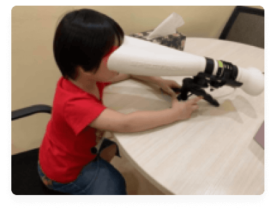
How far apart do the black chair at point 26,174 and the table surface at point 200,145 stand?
307mm

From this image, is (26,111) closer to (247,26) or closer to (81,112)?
(81,112)

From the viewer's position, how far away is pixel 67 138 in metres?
0.67

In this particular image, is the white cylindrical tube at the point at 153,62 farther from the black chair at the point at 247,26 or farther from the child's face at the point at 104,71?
the black chair at the point at 247,26

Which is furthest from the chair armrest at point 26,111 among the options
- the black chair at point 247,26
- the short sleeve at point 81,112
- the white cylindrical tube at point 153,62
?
the black chair at point 247,26

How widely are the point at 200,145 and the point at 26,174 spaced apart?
654mm

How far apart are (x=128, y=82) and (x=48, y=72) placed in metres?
0.53

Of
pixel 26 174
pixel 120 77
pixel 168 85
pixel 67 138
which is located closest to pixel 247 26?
pixel 168 85

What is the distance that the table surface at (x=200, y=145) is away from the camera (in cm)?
48

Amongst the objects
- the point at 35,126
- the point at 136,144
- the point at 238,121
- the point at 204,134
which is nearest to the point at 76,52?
the point at 136,144

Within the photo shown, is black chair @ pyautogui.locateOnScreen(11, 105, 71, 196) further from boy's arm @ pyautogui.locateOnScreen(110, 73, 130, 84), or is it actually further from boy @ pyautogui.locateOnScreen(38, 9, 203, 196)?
boy's arm @ pyautogui.locateOnScreen(110, 73, 130, 84)

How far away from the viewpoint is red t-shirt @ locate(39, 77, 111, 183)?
0.57m

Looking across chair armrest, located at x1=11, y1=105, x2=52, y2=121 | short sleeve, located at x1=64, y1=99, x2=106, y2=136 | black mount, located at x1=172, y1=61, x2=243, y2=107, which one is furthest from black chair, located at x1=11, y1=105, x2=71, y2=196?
black mount, located at x1=172, y1=61, x2=243, y2=107

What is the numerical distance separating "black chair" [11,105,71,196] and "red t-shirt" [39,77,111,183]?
0.05 metres

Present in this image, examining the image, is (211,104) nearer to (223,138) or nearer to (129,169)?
(223,138)
